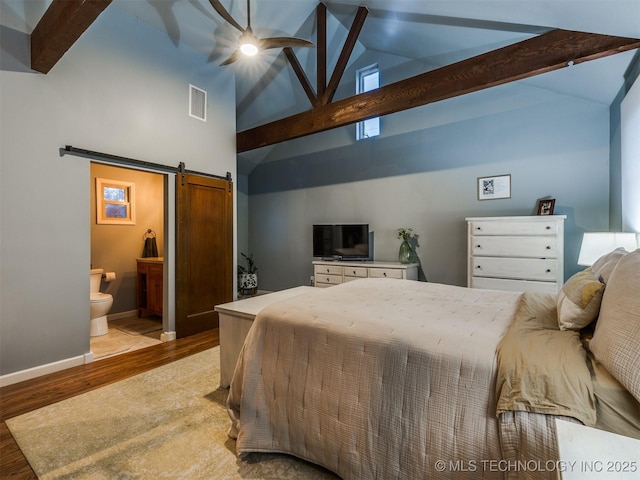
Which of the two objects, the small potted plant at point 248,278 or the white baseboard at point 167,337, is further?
the small potted plant at point 248,278

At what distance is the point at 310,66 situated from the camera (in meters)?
4.71

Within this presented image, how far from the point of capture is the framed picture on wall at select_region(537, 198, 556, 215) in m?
3.39

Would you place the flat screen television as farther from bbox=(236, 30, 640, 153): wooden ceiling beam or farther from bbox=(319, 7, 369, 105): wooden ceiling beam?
bbox=(319, 7, 369, 105): wooden ceiling beam

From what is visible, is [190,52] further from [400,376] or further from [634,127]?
[634,127]

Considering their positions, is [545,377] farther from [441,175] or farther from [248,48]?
[441,175]

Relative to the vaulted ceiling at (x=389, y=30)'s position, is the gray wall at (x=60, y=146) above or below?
below

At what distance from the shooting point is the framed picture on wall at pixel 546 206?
3.39m

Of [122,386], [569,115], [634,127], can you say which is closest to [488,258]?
[634,127]

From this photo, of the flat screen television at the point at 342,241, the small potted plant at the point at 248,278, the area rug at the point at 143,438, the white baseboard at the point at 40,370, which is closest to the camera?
the area rug at the point at 143,438

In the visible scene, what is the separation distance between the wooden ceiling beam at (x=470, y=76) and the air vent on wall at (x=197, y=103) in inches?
36.7

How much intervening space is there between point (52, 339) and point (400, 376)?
3035mm

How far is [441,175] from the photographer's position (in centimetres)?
425

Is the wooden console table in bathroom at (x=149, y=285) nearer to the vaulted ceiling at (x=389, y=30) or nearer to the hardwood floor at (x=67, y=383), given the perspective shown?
the hardwood floor at (x=67, y=383)

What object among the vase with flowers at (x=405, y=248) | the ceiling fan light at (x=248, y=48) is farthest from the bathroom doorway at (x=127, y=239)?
the vase with flowers at (x=405, y=248)
